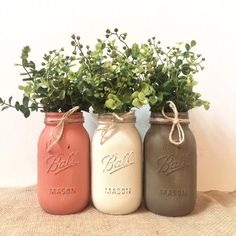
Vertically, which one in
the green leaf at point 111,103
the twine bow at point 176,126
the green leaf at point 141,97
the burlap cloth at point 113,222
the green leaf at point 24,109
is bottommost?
the burlap cloth at point 113,222

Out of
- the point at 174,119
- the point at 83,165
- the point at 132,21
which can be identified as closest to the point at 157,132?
A: the point at 174,119

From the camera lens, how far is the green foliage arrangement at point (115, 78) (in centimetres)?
60

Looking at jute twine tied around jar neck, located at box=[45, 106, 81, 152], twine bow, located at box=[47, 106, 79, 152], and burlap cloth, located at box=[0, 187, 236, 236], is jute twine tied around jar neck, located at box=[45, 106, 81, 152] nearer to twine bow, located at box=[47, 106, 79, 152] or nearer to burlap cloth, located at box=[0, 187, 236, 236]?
twine bow, located at box=[47, 106, 79, 152]

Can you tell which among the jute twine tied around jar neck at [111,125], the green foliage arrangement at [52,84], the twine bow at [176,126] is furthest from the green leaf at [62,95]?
the twine bow at [176,126]

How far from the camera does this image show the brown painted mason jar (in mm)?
616

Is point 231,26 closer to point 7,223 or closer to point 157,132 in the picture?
point 157,132

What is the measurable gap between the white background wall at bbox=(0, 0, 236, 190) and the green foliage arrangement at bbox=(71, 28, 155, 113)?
0.18 metres

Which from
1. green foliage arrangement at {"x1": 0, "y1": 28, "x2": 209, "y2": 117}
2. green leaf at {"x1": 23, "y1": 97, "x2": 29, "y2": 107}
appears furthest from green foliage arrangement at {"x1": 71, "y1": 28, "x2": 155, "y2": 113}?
green leaf at {"x1": 23, "y1": 97, "x2": 29, "y2": 107}

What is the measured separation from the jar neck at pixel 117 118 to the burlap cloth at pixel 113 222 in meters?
0.19

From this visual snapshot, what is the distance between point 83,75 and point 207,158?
15.8 inches

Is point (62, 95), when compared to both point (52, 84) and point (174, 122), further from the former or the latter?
point (174, 122)

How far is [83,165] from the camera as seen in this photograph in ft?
2.11

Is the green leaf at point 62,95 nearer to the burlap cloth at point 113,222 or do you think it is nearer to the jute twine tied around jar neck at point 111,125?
the jute twine tied around jar neck at point 111,125

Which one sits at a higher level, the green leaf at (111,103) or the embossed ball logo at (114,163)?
the green leaf at (111,103)
